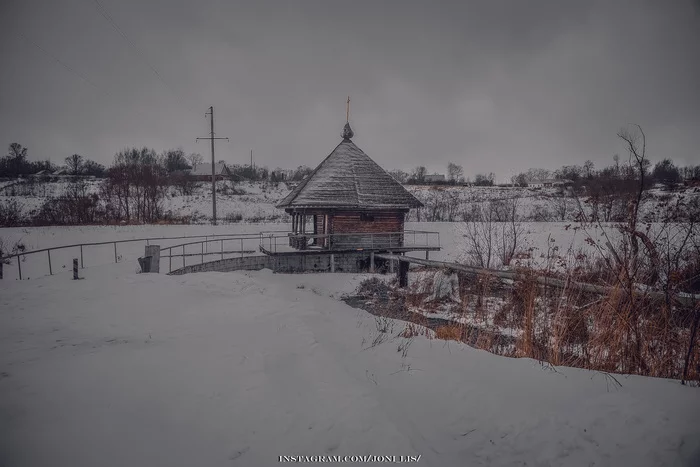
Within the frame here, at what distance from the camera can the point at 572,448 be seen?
2391 millimetres

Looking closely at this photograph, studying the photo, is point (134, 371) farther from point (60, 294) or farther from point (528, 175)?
point (528, 175)

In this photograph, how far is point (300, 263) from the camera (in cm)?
1753

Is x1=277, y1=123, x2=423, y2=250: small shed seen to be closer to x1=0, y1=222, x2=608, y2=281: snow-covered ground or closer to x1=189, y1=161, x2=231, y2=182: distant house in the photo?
x1=0, y1=222, x2=608, y2=281: snow-covered ground

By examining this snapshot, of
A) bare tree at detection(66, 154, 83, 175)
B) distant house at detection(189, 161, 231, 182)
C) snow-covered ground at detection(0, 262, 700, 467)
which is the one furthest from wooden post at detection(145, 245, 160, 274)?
bare tree at detection(66, 154, 83, 175)

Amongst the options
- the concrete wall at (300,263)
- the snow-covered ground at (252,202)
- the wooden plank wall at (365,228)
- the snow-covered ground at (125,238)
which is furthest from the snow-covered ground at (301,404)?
the snow-covered ground at (252,202)

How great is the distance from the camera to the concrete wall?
15.7 m

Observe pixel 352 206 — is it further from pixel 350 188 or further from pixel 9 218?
pixel 9 218

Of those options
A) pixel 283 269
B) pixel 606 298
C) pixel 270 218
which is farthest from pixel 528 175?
pixel 606 298

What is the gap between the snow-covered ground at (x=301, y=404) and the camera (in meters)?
2.33

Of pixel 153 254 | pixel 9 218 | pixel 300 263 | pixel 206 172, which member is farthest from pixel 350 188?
pixel 206 172

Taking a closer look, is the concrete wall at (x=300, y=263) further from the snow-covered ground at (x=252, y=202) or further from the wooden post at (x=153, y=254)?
the snow-covered ground at (x=252, y=202)

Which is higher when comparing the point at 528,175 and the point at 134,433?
the point at 528,175

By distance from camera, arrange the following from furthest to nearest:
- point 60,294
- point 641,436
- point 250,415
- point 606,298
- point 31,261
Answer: point 31,261, point 60,294, point 606,298, point 250,415, point 641,436

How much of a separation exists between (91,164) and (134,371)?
240 ft
